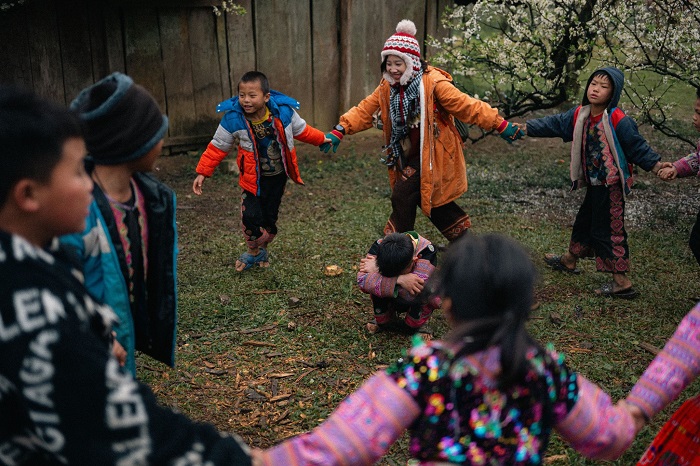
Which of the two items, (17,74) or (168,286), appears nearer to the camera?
(168,286)

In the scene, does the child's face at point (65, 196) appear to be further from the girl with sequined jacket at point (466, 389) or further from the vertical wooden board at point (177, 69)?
the vertical wooden board at point (177, 69)

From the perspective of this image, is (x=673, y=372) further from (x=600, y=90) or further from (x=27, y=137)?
(x=600, y=90)

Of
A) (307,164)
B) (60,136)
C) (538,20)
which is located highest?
(60,136)

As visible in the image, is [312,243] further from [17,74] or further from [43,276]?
[43,276]

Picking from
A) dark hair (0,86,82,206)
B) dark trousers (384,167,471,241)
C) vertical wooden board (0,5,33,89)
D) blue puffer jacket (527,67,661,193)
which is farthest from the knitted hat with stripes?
vertical wooden board (0,5,33,89)

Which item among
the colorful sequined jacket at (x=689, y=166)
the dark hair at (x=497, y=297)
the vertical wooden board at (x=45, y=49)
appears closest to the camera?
the dark hair at (x=497, y=297)

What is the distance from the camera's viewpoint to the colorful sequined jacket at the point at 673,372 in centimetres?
223

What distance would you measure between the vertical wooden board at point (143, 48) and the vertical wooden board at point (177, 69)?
77mm

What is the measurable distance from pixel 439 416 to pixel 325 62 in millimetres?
8523

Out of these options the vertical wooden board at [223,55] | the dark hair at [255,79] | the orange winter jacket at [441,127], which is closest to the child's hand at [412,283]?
the orange winter jacket at [441,127]

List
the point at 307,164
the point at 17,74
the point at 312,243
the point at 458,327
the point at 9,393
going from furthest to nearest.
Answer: the point at 307,164 < the point at 17,74 < the point at 312,243 < the point at 458,327 < the point at 9,393

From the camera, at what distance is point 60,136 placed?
169cm

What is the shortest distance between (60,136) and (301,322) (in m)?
3.51

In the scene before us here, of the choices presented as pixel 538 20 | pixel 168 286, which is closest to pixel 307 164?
pixel 538 20
